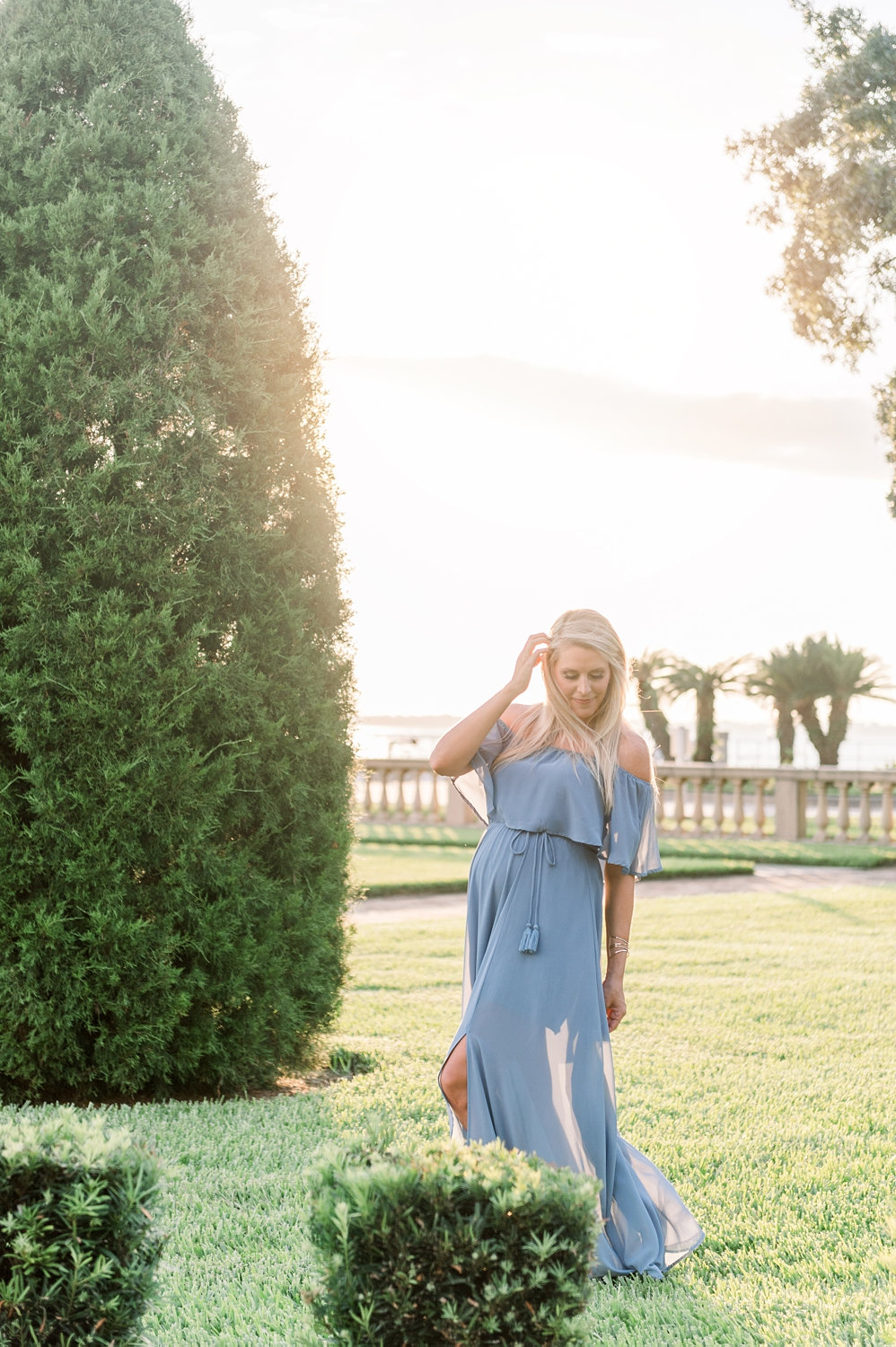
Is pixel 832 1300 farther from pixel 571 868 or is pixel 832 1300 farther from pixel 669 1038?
pixel 669 1038

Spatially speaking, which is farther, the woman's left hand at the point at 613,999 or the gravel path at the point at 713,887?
the gravel path at the point at 713,887

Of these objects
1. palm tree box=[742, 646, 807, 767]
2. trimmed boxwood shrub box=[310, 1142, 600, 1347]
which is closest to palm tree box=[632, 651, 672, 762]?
palm tree box=[742, 646, 807, 767]

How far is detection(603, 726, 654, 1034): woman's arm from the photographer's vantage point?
13.1 ft

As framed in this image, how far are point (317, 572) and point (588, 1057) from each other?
10.2ft

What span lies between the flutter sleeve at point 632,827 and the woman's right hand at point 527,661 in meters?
0.47

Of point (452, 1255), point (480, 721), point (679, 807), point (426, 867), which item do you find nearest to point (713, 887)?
point (426, 867)

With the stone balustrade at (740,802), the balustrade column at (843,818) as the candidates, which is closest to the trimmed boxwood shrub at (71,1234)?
the stone balustrade at (740,802)

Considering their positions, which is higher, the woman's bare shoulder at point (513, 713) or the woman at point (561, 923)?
the woman's bare shoulder at point (513, 713)

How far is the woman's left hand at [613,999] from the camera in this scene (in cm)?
399

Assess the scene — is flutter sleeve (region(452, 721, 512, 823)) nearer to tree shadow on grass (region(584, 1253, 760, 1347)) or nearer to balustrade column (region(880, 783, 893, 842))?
tree shadow on grass (region(584, 1253, 760, 1347))

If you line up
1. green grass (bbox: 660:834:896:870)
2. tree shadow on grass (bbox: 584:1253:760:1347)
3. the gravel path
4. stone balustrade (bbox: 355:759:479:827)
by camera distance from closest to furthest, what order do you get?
1. tree shadow on grass (bbox: 584:1253:760:1347)
2. the gravel path
3. green grass (bbox: 660:834:896:870)
4. stone balustrade (bbox: 355:759:479:827)

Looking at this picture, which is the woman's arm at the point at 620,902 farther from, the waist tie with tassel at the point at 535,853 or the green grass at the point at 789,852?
the green grass at the point at 789,852

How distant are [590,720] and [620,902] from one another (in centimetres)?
64

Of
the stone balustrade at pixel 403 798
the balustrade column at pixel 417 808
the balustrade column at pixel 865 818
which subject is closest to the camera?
the balustrade column at pixel 865 818
